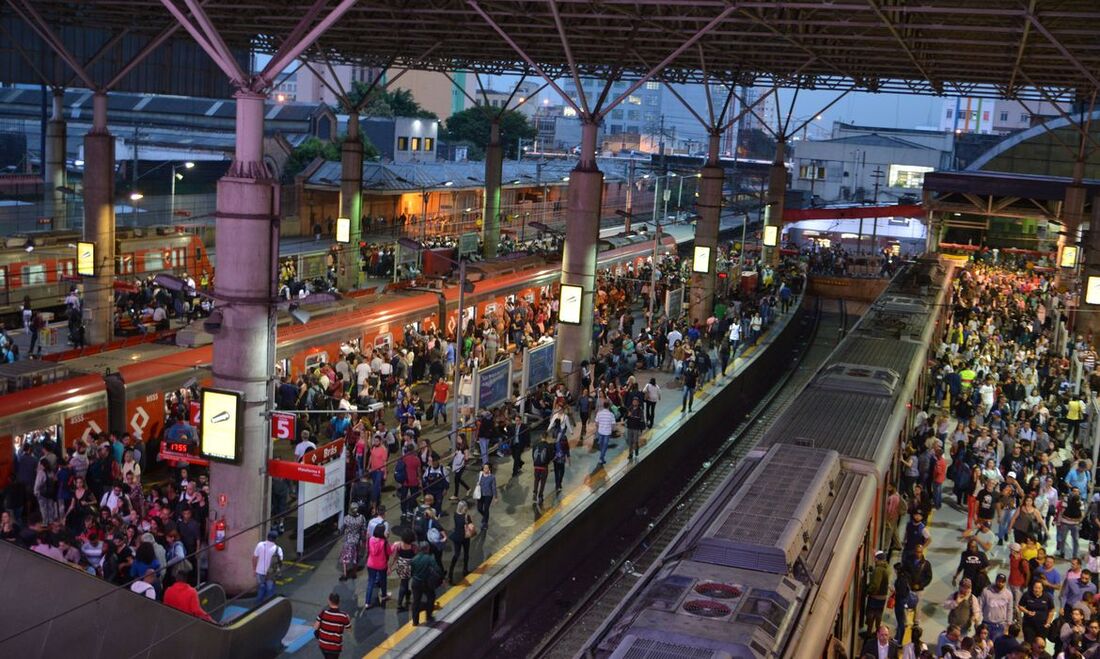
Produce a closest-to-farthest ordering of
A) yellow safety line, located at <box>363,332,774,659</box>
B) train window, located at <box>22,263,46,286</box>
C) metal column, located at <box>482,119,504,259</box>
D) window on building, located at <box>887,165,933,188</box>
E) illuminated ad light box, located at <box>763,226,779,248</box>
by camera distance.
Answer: yellow safety line, located at <box>363,332,774,659</box>
train window, located at <box>22,263,46,286</box>
metal column, located at <box>482,119,504,259</box>
illuminated ad light box, located at <box>763,226,779,248</box>
window on building, located at <box>887,165,933,188</box>

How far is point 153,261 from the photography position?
36.5 meters

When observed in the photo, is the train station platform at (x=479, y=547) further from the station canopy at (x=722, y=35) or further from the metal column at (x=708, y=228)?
the metal column at (x=708, y=228)

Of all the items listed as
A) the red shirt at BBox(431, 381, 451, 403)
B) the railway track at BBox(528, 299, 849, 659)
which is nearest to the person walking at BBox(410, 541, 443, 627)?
the railway track at BBox(528, 299, 849, 659)

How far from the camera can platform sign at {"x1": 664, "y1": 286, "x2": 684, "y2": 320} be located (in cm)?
3656

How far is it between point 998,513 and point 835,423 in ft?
15.5

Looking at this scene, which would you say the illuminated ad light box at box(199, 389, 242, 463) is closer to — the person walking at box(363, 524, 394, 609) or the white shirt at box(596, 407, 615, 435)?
the person walking at box(363, 524, 394, 609)

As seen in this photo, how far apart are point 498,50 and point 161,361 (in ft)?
70.2

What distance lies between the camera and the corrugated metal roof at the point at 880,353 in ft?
70.3

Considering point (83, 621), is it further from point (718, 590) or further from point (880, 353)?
point (880, 353)

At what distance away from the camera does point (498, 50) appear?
4069cm

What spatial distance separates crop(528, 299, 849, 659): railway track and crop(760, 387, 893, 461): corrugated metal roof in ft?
4.46

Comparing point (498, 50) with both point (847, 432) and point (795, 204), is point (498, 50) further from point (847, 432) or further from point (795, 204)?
point (795, 204)

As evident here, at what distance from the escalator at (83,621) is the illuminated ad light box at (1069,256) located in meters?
32.4

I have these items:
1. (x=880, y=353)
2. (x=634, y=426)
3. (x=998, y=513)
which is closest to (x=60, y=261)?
(x=634, y=426)
